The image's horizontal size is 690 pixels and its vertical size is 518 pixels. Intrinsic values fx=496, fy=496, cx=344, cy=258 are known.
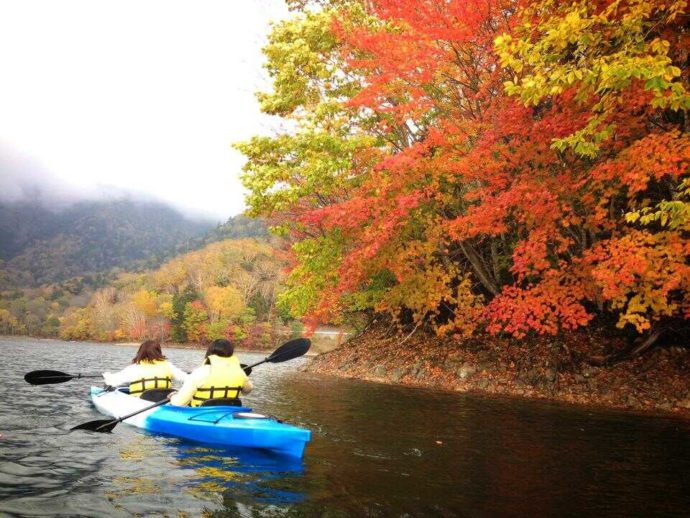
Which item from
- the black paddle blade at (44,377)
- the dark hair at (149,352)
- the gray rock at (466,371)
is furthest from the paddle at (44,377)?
the gray rock at (466,371)

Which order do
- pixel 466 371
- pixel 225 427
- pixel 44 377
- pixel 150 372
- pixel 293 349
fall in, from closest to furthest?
pixel 225 427 < pixel 150 372 < pixel 293 349 < pixel 44 377 < pixel 466 371

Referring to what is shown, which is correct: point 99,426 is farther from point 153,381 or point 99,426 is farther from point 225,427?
point 225,427

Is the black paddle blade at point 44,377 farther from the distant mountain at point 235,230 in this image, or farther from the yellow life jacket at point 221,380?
the distant mountain at point 235,230

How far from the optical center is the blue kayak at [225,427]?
21.1ft

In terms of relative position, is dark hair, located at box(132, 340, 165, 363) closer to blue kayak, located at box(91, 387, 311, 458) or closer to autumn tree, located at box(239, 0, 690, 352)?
blue kayak, located at box(91, 387, 311, 458)

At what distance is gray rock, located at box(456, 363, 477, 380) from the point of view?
1598 cm

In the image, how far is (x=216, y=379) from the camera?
7230mm

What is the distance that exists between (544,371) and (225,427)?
10.9 m

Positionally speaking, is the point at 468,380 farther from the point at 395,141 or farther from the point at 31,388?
the point at 31,388

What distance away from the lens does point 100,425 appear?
7.76 m

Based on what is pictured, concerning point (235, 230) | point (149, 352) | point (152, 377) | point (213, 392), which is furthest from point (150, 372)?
point (235, 230)

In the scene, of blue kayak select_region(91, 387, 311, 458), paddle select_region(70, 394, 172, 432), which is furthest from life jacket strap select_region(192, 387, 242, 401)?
paddle select_region(70, 394, 172, 432)

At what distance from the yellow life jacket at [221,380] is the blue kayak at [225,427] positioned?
8.3 inches

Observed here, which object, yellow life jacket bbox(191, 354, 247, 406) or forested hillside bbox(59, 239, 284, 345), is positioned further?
forested hillside bbox(59, 239, 284, 345)
